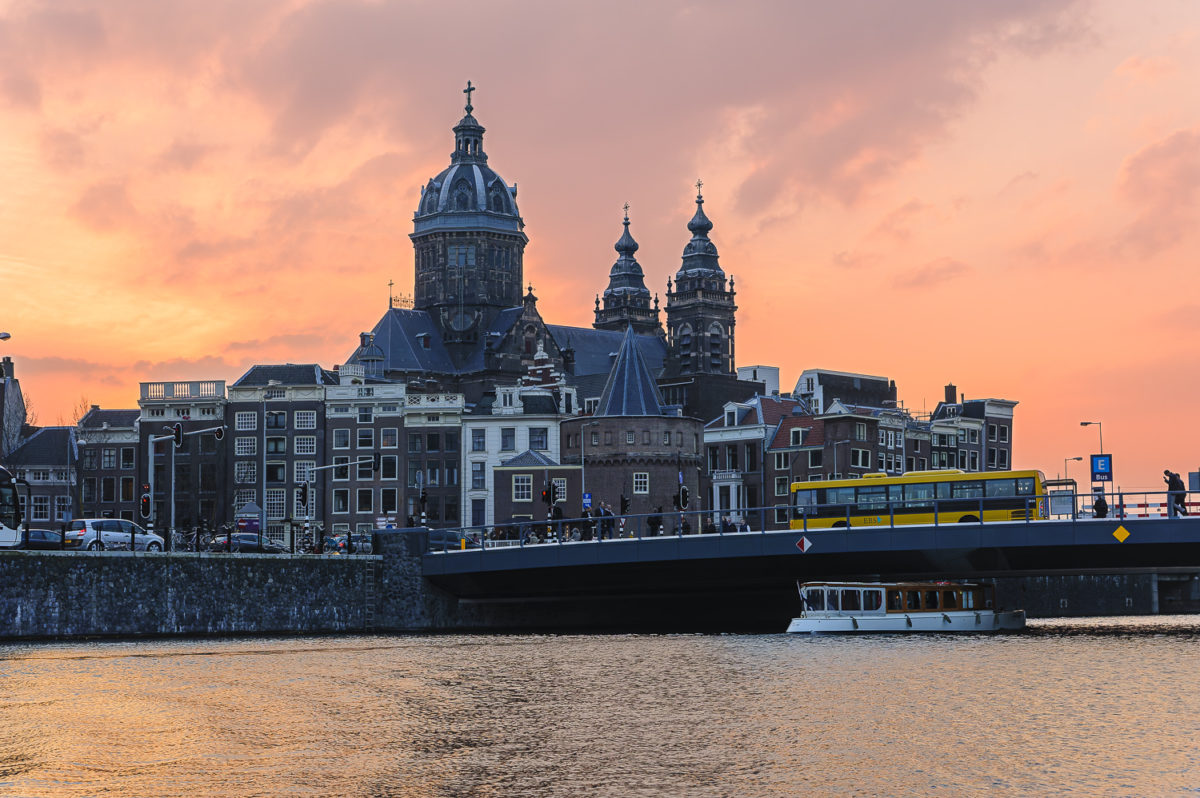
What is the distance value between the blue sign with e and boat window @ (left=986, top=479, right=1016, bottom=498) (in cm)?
1252

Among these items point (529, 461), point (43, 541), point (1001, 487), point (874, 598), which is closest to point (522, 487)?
point (529, 461)

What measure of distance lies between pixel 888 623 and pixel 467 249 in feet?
383

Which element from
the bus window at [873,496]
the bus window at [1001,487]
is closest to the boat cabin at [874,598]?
the bus window at [873,496]

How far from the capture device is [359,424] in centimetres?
13675

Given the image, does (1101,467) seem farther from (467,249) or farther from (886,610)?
(467,249)

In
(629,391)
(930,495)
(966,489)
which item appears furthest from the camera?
(629,391)

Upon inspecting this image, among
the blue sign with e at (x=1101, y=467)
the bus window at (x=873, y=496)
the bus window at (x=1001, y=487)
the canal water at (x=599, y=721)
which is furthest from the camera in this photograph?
the blue sign with e at (x=1101, y=467)

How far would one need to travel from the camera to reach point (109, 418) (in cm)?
14300

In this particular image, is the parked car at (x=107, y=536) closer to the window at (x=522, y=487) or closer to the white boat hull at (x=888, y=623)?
the white boat hull at (x=888, y=623)

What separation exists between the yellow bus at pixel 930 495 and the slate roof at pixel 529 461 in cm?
5278

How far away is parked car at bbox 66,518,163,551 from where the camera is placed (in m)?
82.2

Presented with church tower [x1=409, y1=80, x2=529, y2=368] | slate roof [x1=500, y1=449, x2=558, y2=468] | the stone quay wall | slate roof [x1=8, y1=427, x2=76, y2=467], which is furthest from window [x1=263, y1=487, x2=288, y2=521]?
the stone quay wall

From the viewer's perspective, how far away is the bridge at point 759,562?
69.1 m

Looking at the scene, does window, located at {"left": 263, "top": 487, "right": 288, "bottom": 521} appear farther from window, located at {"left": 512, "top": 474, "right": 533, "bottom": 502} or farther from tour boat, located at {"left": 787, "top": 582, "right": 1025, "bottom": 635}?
tour boat, located at {"left": 787, "top": 582, "right": 1025, "bottom": 635}
